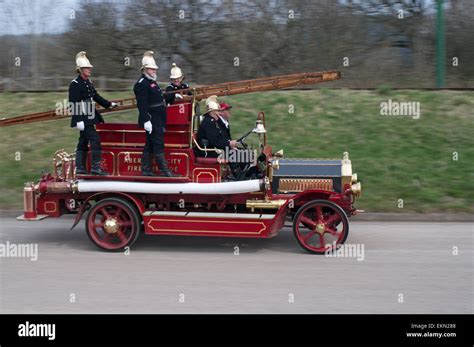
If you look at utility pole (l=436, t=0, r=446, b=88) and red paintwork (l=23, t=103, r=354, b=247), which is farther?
utility pole (l=436, t=0, r=446, b=88)

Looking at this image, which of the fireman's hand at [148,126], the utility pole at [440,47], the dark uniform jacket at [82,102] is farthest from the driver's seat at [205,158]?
the utility pole at [440,47]

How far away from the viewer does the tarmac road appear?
708 cm

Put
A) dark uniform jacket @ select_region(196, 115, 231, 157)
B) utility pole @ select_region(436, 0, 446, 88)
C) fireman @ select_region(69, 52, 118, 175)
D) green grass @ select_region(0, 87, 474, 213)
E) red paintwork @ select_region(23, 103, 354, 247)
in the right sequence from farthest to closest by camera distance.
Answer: utility pole @ select_region(436, 0, 446, 88), green grass @ select_region(0, 87, 474, 213), dark uniform jacket @ select_region(196, 115, 231, 157), fireman @ select_region(69, 52, 118, 175), red paintwork @ select_region(23, 103, 354, 247)

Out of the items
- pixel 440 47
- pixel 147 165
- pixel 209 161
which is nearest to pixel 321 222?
pixel 209 161

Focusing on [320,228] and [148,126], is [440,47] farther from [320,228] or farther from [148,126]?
[148,126]

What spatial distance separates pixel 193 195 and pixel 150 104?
51.7 inches

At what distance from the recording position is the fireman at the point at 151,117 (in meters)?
9.07

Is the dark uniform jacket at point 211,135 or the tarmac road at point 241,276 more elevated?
the dark uniform jacket at point 211,135

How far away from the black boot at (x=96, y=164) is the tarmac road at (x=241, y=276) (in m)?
1.03

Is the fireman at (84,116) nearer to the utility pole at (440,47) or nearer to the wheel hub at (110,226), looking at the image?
the wheel hub at (110,226)

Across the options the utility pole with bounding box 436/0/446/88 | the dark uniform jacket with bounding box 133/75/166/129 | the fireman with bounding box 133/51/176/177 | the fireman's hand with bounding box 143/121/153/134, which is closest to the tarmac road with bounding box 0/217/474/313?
the fireman with bounding box 133/51/176/177

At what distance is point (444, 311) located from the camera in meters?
6.85

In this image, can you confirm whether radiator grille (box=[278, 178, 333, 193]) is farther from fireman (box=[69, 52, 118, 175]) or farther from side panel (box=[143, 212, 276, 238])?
fireman (box=[69, 52, 118, 175])

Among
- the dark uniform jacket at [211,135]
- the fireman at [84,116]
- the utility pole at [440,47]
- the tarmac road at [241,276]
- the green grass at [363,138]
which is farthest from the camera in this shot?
the utility pole at [440,47]
